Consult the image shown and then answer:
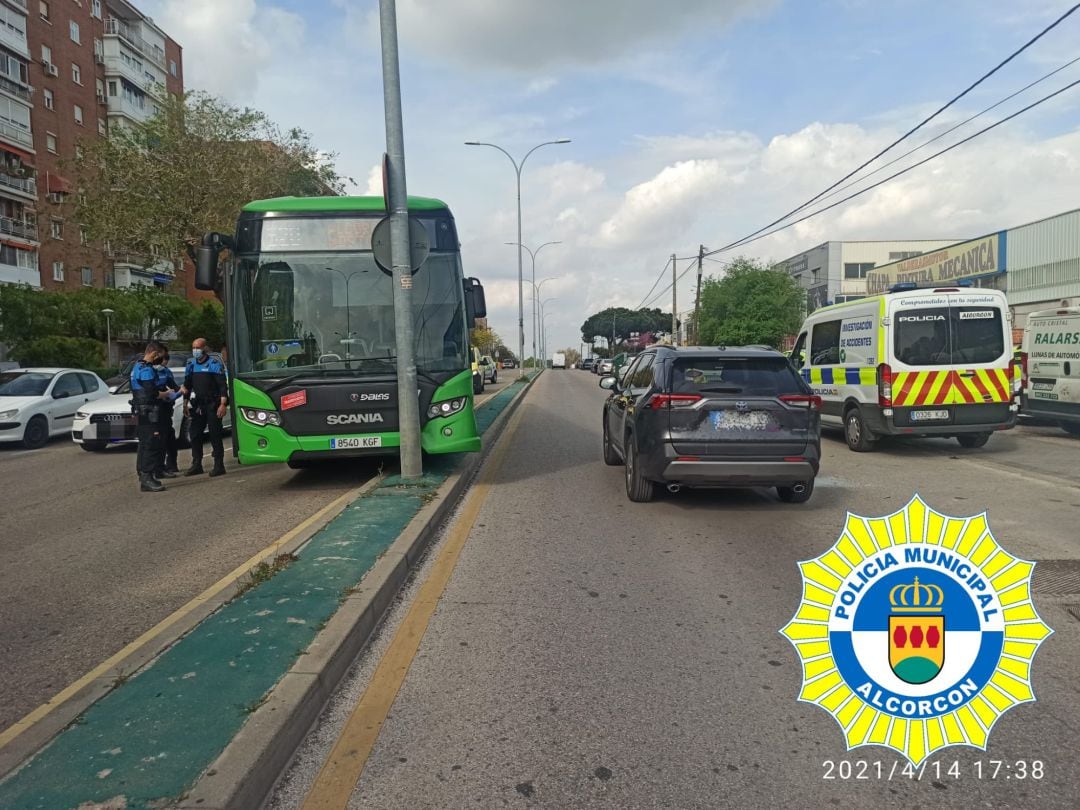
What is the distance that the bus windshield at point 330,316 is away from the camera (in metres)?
8.84

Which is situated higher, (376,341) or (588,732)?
(376,341)

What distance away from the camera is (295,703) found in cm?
338

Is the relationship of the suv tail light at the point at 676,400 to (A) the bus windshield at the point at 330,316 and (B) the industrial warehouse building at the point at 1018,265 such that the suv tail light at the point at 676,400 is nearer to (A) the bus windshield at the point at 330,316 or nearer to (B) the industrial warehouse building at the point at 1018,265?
(A) the bus windshield at the point at 330,316

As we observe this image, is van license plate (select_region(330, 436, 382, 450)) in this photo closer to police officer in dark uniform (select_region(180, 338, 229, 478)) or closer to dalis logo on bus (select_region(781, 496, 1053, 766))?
police officer in dark uniform (select_region(180, 338, 229, 478))

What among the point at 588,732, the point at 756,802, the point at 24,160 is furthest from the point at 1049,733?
the point at 24,160

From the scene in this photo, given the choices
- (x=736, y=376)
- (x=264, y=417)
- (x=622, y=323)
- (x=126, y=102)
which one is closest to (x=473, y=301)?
(x=264, y=417)

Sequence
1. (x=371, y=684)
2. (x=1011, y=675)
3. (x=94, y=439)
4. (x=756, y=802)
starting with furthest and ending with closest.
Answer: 1. (x=94, y=439)
2. (x=371, y=684)
3. (x=1011, y=675)
4. (x=756, y=802)

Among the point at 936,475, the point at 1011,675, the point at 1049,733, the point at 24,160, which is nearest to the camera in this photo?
the point at 1049,733

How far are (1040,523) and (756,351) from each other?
2894 millimetres

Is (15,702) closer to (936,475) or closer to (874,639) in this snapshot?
(874,639)

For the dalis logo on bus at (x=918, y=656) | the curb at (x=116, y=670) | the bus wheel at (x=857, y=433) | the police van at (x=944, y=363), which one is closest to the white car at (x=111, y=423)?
the curb at (x=116, y=670)

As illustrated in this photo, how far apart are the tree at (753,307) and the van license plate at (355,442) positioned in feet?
133

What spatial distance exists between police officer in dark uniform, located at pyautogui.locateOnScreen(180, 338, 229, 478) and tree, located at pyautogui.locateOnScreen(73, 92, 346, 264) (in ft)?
52.0

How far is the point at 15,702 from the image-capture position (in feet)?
12.2
